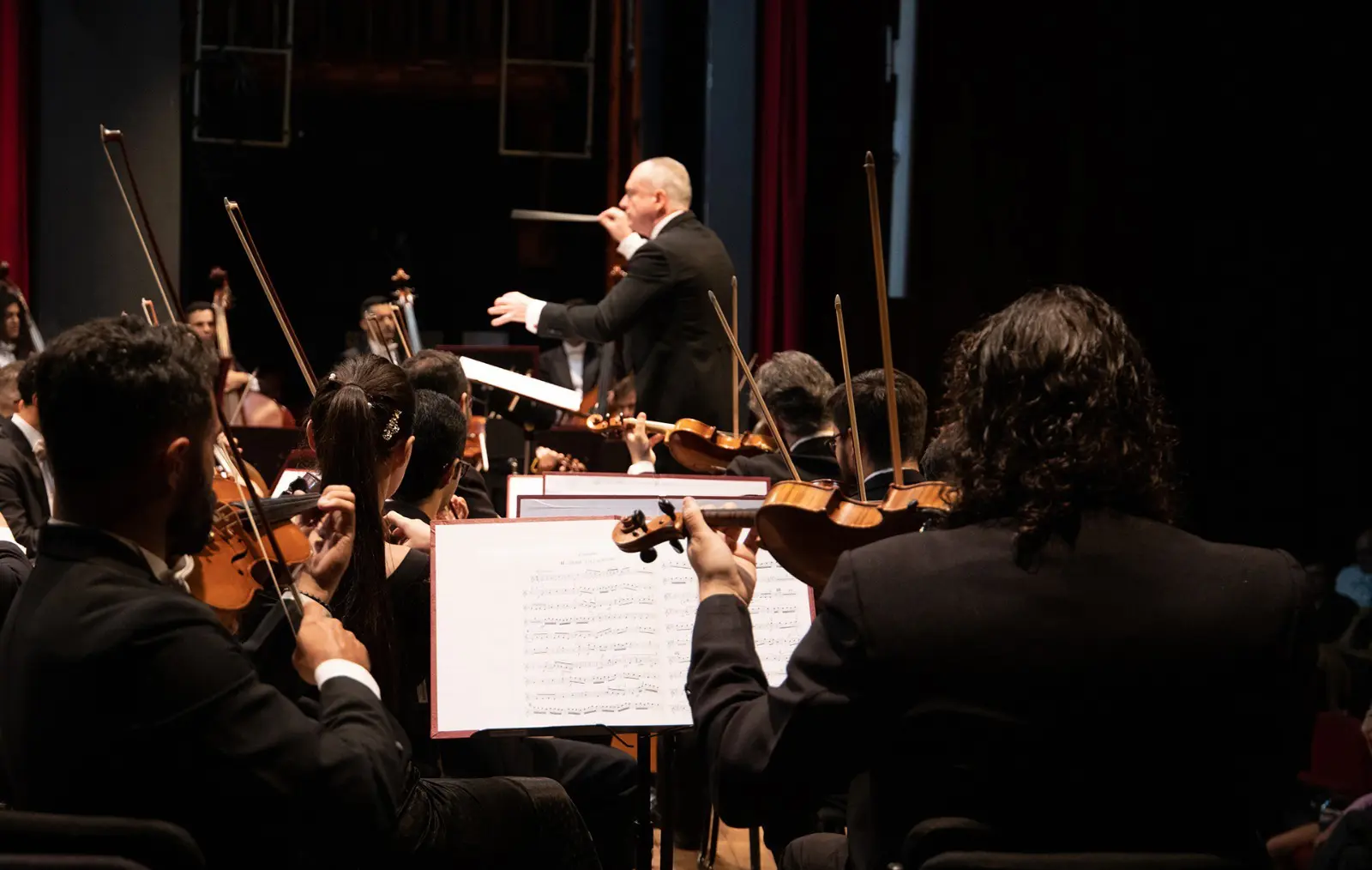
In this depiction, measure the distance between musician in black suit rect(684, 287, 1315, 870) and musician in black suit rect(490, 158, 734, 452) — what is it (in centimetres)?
309

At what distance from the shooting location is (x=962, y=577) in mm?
1439

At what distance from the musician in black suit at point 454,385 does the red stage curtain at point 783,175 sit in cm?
305

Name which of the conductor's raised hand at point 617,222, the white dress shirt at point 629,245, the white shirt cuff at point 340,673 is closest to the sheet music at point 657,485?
the white dress shirt at point 629,245

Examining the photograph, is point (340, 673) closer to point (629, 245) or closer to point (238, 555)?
point (238, 555)

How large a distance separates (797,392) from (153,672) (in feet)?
8.77

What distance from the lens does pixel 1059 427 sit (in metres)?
1.51

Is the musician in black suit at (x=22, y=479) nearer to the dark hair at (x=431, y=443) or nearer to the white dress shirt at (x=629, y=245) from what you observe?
the dark hair at (x=431, y=443)

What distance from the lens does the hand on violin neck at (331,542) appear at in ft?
6.34

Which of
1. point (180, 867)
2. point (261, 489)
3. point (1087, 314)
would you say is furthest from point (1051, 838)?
point (261, 489)

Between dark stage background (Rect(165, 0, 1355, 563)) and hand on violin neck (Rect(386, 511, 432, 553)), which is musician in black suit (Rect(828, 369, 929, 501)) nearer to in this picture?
hand on violin neck (Rect(386, 511, 432, 553))

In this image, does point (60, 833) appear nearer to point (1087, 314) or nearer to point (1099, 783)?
point (1099, 783)

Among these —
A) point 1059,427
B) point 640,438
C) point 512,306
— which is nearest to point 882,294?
point 1059,427

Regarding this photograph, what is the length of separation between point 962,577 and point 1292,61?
422 cm

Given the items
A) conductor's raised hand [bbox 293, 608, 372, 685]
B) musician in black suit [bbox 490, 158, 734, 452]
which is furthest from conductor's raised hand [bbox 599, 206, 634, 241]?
conductor's raised hand [bbox 293, 608, 372, 685]
